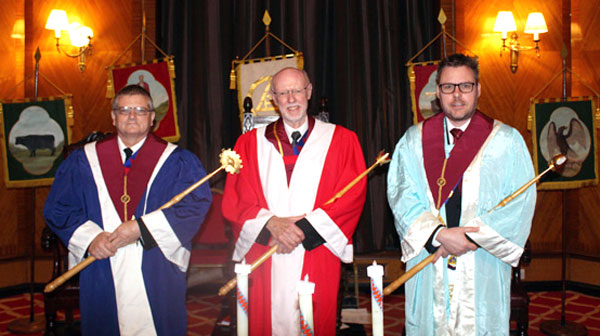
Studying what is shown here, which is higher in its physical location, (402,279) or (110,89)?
(110,89)

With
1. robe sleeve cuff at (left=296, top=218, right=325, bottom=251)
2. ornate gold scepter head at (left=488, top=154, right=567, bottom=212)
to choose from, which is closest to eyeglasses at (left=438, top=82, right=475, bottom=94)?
ornate gold scepter head at (left=488, top=154, right=567, bottom=212)

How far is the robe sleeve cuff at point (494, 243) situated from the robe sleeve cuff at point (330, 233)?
743 mm

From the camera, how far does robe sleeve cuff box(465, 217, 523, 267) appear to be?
2.66 meters

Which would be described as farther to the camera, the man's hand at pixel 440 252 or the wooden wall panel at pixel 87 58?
the wooden wall panel at pixel 87 58

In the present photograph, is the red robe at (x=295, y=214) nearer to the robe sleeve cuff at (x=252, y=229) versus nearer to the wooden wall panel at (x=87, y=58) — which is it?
the robe sleeve cuff at (x=252, y=229)

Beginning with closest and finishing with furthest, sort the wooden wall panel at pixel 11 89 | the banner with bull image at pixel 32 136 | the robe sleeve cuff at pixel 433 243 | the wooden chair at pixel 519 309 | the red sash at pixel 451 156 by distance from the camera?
1. the robe sleeve cuff at pixel 433 243
2. the red sash at pixel 451 156
3. the wooden chair at pixel 519 309
4. the banner with bull image at pixel 32 136
5. the wooden wall panel at pixel 11 89

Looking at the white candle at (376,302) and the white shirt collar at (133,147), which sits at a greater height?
the white shirt collar at (133,147)

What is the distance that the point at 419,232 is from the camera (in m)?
2.73

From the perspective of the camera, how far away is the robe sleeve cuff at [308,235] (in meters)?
3.03

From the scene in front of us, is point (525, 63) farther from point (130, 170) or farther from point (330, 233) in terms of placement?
point (130, 170)

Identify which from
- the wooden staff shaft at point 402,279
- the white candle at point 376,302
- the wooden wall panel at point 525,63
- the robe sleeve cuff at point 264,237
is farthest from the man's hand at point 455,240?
the wooden wall panel at point 525,63

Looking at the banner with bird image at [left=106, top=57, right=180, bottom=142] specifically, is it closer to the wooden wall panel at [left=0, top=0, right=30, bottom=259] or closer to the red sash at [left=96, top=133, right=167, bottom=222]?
the wooden wall panel at [left=0, top=0, right=30, bottom=259]

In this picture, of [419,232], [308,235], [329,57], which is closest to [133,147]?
[308,235]

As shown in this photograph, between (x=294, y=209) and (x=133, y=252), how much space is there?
3.10 ft
